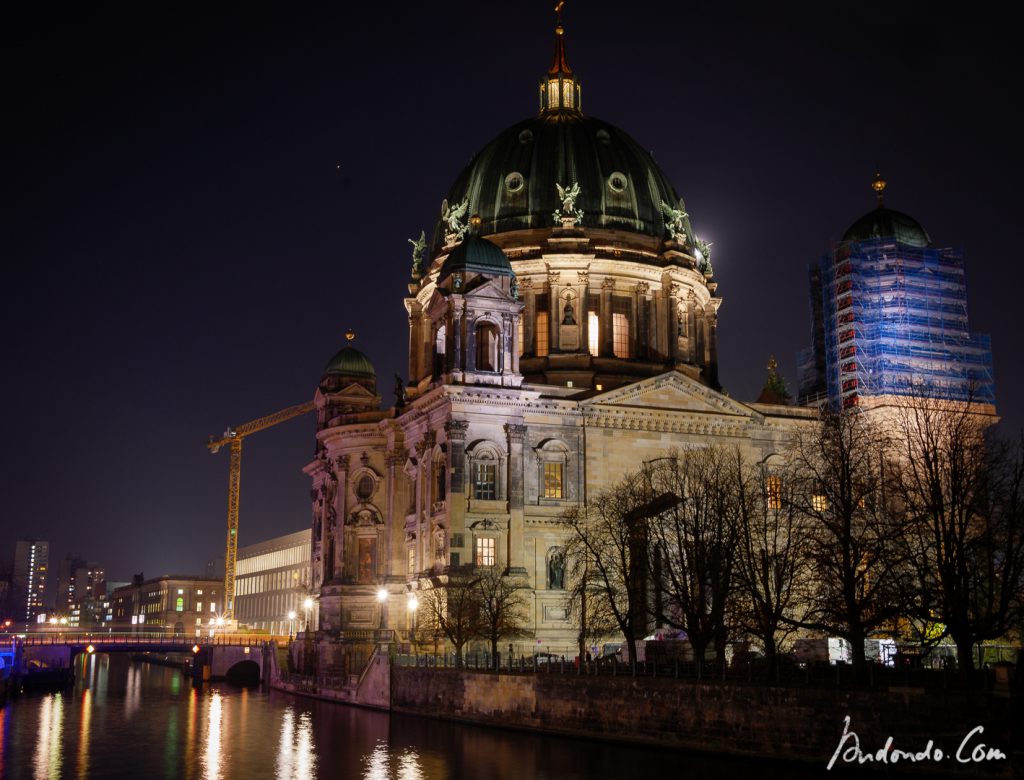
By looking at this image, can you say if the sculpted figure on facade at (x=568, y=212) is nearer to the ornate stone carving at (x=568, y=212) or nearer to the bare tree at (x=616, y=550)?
the ornate stone carving at (x=568, y=212)

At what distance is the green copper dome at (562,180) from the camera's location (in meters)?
93.4

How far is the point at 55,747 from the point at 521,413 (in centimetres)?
3295

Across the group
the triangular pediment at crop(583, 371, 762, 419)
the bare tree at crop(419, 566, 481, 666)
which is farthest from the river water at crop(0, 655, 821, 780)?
the triangular pediment at crop(583, 371, 762, 419)

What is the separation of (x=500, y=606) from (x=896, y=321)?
3791 centimetres

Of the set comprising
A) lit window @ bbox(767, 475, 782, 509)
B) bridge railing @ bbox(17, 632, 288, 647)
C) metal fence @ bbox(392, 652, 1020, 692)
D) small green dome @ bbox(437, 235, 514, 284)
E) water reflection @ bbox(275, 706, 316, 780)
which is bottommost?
water reflection @ bbox(275, 706, 316, 780)

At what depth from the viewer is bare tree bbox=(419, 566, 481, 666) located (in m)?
68.7

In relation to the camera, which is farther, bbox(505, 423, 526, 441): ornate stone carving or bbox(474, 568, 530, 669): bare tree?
bbox(505, 423, 526, 441): ornate stone carving

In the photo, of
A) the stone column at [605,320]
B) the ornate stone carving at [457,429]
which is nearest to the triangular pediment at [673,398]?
the ornate stone carving at [457,429]

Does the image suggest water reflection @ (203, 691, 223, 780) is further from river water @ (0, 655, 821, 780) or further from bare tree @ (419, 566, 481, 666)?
bare tree @ (419, 566, 481, 666)

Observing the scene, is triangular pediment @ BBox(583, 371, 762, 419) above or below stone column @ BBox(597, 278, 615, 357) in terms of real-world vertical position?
below

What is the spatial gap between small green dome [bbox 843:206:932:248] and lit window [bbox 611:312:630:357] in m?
17.8

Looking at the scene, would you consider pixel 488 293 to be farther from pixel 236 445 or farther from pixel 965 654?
pixel 236 445

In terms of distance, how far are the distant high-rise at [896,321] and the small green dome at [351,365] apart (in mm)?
36748

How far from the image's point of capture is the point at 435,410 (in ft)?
258
